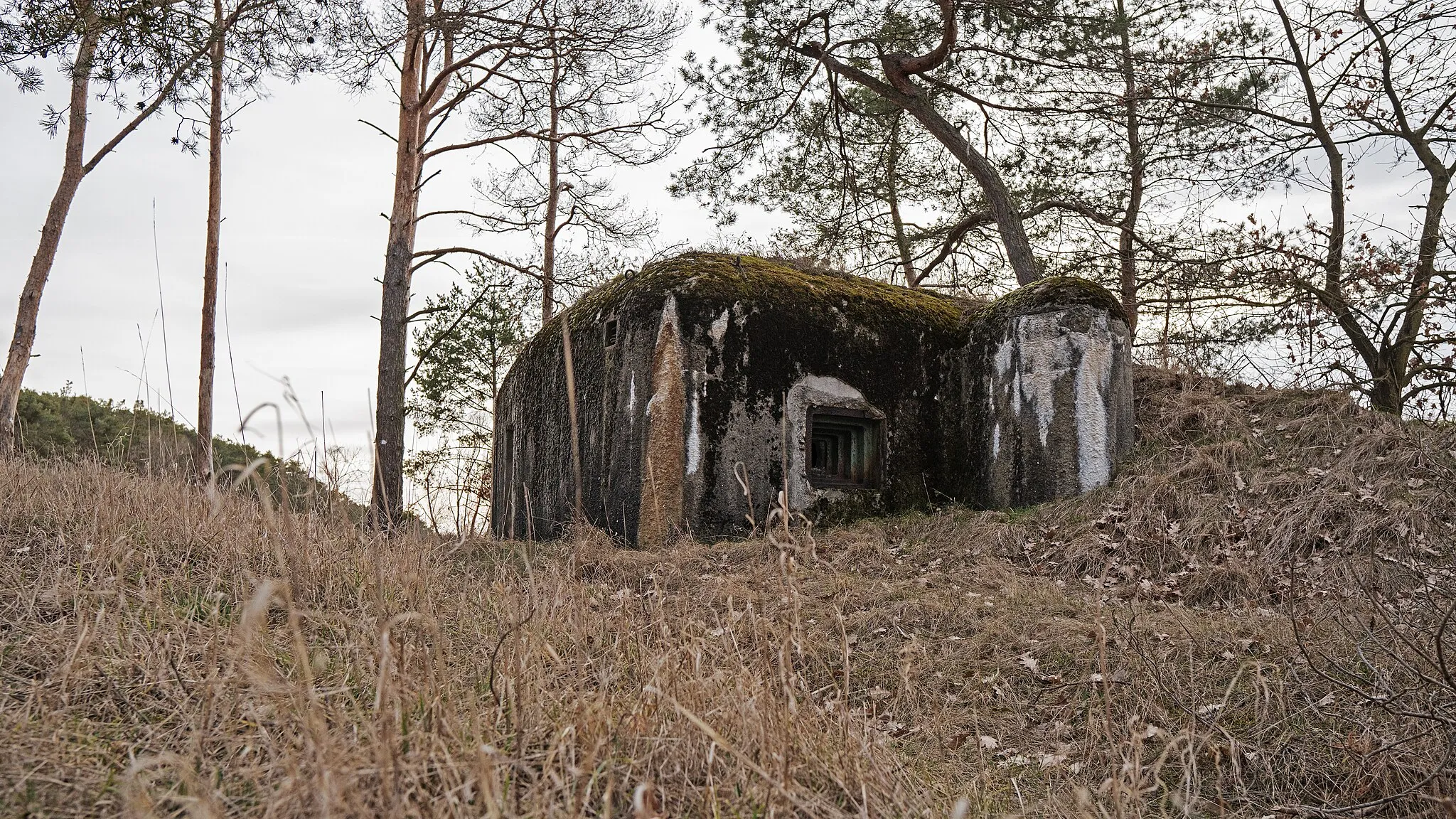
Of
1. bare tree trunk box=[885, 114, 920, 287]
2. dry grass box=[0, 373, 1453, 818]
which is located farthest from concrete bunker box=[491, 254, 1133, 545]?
bare tree trunk box=[885, 114, 920, 287]

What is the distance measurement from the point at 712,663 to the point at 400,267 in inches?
331

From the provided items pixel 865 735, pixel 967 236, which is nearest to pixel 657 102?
pixel 967 236

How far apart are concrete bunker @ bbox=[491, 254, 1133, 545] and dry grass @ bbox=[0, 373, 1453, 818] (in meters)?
0.59

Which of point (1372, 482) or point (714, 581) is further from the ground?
point (1372, 482)

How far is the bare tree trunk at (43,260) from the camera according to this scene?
31.3 ft

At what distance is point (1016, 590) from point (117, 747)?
4377 millimetres

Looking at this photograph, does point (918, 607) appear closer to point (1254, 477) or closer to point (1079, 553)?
point (1079, 553)

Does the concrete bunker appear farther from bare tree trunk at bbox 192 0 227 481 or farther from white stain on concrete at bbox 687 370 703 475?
bare tree trunk at bbox 192 0 227 481

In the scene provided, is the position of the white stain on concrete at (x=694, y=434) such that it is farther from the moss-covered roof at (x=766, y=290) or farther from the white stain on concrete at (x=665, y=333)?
the moss-covered roof at (x=766, y=290)

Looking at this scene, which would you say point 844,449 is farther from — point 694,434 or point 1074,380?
point 1074,380

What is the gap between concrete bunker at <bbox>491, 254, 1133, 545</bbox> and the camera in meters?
7.47

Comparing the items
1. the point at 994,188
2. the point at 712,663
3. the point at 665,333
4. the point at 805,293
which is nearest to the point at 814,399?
the point at 805,293

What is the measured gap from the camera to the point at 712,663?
10.1 ft

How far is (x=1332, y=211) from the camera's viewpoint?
9.46m
